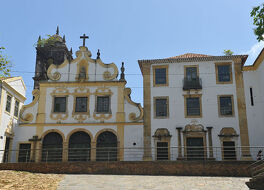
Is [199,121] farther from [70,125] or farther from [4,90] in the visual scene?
[4,90]

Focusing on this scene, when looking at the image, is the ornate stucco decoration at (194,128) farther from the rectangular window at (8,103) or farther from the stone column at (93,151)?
the rectangular window at (8,103)

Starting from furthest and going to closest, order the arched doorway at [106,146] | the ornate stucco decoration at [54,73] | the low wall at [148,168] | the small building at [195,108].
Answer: the ornate stucco decoration at [54,73] < the arched doorway at [106,146] < the small building at [195,108] < the low wall at [148,168]

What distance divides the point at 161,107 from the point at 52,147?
28.5 ft

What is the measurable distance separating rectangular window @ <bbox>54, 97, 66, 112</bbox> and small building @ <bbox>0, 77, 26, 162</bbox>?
111 inches

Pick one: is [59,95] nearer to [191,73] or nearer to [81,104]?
[81,104]

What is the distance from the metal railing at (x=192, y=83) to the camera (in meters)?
24.7

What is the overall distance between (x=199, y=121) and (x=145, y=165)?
6.44 metres

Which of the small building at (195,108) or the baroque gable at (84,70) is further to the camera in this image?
the baroque gable at (84,70)

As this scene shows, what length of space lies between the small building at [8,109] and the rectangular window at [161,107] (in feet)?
34.9

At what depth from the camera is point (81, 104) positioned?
83.3 ft

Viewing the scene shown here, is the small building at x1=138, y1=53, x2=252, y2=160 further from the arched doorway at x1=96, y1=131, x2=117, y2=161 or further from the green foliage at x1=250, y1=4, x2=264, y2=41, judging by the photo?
the green foliage at x1=250, y1=4, x2=264, y2=41

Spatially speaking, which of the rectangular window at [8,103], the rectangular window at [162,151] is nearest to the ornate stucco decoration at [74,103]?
the rectangular window at [8,103]

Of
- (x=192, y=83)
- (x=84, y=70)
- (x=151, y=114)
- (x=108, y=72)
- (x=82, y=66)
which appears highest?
(x=82, y=66)

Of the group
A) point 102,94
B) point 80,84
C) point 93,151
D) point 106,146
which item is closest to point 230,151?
point 106,146
